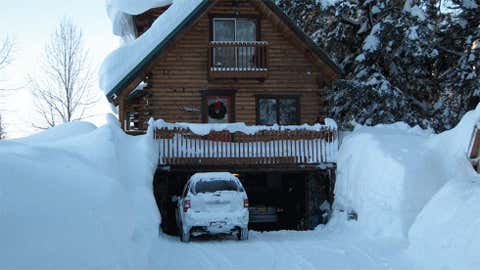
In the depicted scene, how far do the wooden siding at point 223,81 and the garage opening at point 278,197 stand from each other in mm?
2590

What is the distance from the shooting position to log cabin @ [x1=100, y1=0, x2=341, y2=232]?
2144 cm

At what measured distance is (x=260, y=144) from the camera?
64.8ft

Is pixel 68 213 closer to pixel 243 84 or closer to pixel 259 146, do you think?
pixel 259 146

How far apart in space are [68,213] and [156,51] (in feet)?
48.5

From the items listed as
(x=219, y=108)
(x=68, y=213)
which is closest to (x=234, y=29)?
(x=219, y=108)

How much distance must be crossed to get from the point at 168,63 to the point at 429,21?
1180 cm

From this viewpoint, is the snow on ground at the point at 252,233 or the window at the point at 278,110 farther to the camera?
the window at the point at 278,110

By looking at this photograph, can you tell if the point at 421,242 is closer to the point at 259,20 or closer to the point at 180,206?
the point at 180,206

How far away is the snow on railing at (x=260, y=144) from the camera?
63.5 feet

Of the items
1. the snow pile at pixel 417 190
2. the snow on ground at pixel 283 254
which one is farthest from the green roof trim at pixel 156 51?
the snow on ground at pixel 283 254

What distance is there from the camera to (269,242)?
1432 centimetres

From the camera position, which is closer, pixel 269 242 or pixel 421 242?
pixel 421 242

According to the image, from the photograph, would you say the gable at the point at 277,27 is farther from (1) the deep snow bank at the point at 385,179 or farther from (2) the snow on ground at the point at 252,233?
(1) the deep snow bank at the point at 385,179

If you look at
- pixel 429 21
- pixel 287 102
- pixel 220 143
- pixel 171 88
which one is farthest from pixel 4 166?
pixel 429 21
